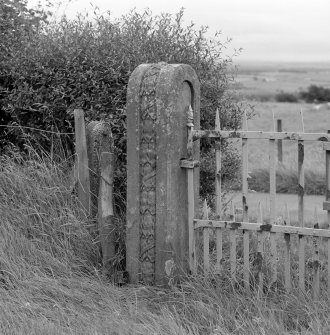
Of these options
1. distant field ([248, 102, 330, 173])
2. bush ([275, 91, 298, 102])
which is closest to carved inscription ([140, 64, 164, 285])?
distant field ([248, 102, 330, 173])

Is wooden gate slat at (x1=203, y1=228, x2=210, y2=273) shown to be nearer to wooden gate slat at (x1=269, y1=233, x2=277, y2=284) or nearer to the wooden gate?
the wooden gate

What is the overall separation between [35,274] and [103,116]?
2137mm

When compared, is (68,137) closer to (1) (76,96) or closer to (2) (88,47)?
(1) (76,96)

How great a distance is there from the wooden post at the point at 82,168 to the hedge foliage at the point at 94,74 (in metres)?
0.64

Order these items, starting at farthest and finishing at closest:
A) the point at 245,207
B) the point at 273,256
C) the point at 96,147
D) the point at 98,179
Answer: the point at 98,179 → the point at 96,147 → the point at 245,207 → the point at 273,256

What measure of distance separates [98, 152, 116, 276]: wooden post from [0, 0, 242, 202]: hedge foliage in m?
0.78

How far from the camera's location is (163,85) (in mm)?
5961

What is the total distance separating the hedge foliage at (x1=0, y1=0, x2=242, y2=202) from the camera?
24.9 feet

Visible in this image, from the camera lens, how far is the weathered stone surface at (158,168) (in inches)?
235

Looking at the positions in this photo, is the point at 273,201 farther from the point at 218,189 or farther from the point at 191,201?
the point at 191,201

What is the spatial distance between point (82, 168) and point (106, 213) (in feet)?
1.73

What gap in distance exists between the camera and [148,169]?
20.0 feet

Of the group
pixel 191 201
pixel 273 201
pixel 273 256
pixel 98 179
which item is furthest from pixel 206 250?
pixel 98 179

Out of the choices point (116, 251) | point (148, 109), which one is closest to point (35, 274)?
point (116, 251)
